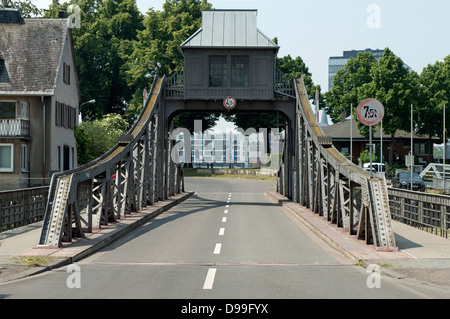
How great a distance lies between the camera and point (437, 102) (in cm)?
6406

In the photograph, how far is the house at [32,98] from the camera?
38.0 m

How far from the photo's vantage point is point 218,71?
2952 cm

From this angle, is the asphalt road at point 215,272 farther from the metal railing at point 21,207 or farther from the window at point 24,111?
the window at point 24,111

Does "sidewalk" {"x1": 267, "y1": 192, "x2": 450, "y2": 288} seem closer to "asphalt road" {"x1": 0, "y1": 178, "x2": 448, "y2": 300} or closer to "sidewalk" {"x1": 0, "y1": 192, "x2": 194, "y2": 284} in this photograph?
"asphalt road" {"x1": 0, "y1": 178, "x2": 448, "y2": 300}

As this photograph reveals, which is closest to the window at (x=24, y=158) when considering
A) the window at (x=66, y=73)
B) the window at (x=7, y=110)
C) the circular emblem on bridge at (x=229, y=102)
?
the window at (x=7, y=110)

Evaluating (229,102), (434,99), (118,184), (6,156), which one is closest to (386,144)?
(434,99)

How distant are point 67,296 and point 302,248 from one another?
7.50 meters

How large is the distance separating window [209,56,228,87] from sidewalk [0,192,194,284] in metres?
11.9

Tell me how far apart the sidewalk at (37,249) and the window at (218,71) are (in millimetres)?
11855

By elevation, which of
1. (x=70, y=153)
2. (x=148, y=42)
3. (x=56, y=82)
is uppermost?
(x=148, y=42)

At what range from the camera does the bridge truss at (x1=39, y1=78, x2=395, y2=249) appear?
13.7m
